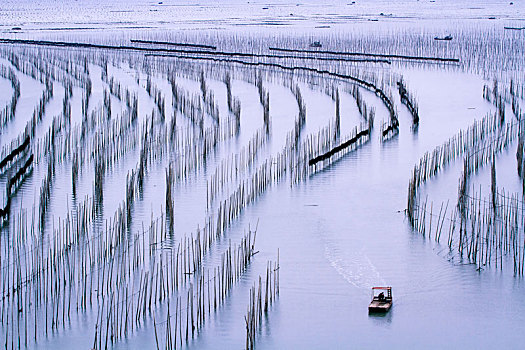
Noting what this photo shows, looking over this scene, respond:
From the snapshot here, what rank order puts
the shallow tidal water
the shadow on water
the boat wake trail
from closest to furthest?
the shallow tidal water < the shadow on water < the boat wake trail

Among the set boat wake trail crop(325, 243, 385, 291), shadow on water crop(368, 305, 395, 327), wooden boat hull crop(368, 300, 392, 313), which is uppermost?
boat wake trail crop(325, 243, 385, 291)

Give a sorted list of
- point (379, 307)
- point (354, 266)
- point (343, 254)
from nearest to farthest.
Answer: point (379, 307)
point (354, 266)
point (343, 254)

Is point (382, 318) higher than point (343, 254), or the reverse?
point (343, 254)

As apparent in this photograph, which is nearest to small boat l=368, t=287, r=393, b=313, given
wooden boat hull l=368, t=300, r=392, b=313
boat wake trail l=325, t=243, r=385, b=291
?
wooden boat hull l=368, t=300, r=392, b=313

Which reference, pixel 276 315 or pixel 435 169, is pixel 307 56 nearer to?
pixel 435 169

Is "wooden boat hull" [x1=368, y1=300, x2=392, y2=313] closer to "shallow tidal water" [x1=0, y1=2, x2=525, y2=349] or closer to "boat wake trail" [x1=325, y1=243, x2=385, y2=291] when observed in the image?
"shallow tidal water" [x1=0, y1=2, x2=525, y2=349]

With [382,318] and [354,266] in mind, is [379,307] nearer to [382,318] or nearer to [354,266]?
[382,318]

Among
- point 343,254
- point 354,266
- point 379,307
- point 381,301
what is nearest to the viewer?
point 379,307

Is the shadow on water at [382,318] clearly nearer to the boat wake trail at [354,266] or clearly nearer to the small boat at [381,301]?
the small boat at [381,301]

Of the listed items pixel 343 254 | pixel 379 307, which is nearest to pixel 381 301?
pixel 379 307
